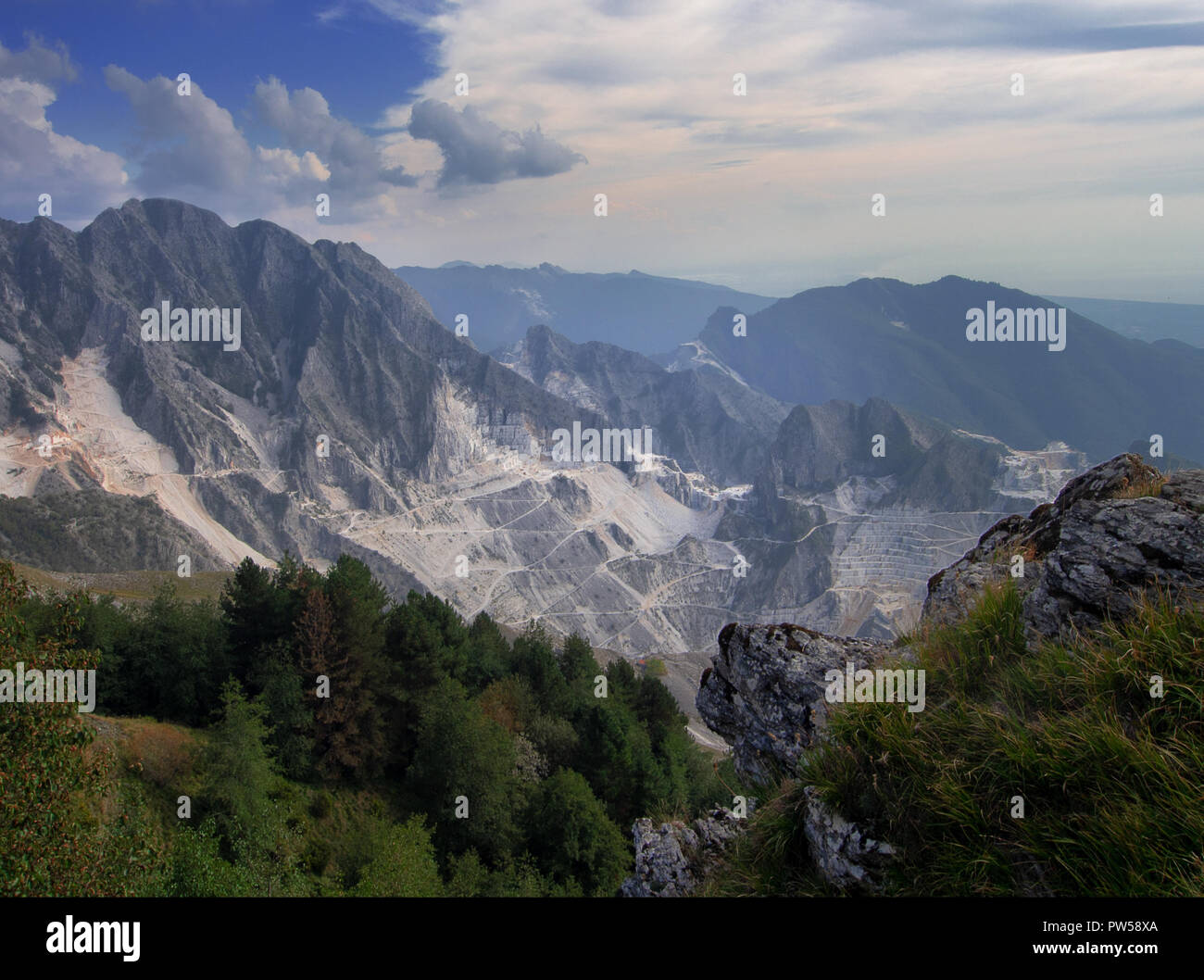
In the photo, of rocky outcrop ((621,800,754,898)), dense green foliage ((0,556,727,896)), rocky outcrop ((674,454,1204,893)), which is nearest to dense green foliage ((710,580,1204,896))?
rocky outcrop ((674,454,1204,893))

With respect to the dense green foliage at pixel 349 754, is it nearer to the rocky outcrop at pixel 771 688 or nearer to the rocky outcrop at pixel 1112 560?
the rocky outcrop at pixel 771 688

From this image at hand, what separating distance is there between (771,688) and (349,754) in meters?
24.1

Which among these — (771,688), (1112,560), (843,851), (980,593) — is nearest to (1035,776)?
(843,851)

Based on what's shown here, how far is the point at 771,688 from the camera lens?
10664 millimetres

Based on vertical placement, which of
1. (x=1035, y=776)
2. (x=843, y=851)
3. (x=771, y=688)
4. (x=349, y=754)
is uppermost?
(x=1035, y=776)

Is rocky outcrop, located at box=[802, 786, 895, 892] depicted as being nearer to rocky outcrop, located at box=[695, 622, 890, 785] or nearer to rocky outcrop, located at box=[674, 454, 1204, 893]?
rocky outcrop, located at box=[674, 454, 1204, 893]

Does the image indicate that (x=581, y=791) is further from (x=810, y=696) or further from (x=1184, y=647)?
(x=1184, y=647)

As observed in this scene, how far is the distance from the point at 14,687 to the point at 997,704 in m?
12.0

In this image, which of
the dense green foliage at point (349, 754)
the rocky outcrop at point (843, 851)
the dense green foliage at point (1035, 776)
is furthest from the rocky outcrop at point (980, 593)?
the dense green foliage at point (349, 754)

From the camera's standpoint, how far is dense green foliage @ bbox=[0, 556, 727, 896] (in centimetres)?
1967

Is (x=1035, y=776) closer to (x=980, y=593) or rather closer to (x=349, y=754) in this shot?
(x=980, y=593)

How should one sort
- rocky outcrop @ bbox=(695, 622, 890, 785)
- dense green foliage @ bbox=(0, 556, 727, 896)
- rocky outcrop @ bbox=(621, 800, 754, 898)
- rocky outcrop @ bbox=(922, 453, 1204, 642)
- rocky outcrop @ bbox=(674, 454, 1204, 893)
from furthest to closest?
dense green foliage @ bbox=(0, 556, 727, 896) → rocky outcrop @ bbox=(695, 622, 890, 785) → rocky outcrop @ bbox=(621, 800, 754, 898) → rocky outcrop @ bbox=(922, 453, 1204, 642) → rocky outcrop @ bbox=(674, 454, 1204, 893)

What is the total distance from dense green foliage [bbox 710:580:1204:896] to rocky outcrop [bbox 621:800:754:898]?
1709 millimetres

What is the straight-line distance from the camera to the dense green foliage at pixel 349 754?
1967 cm
